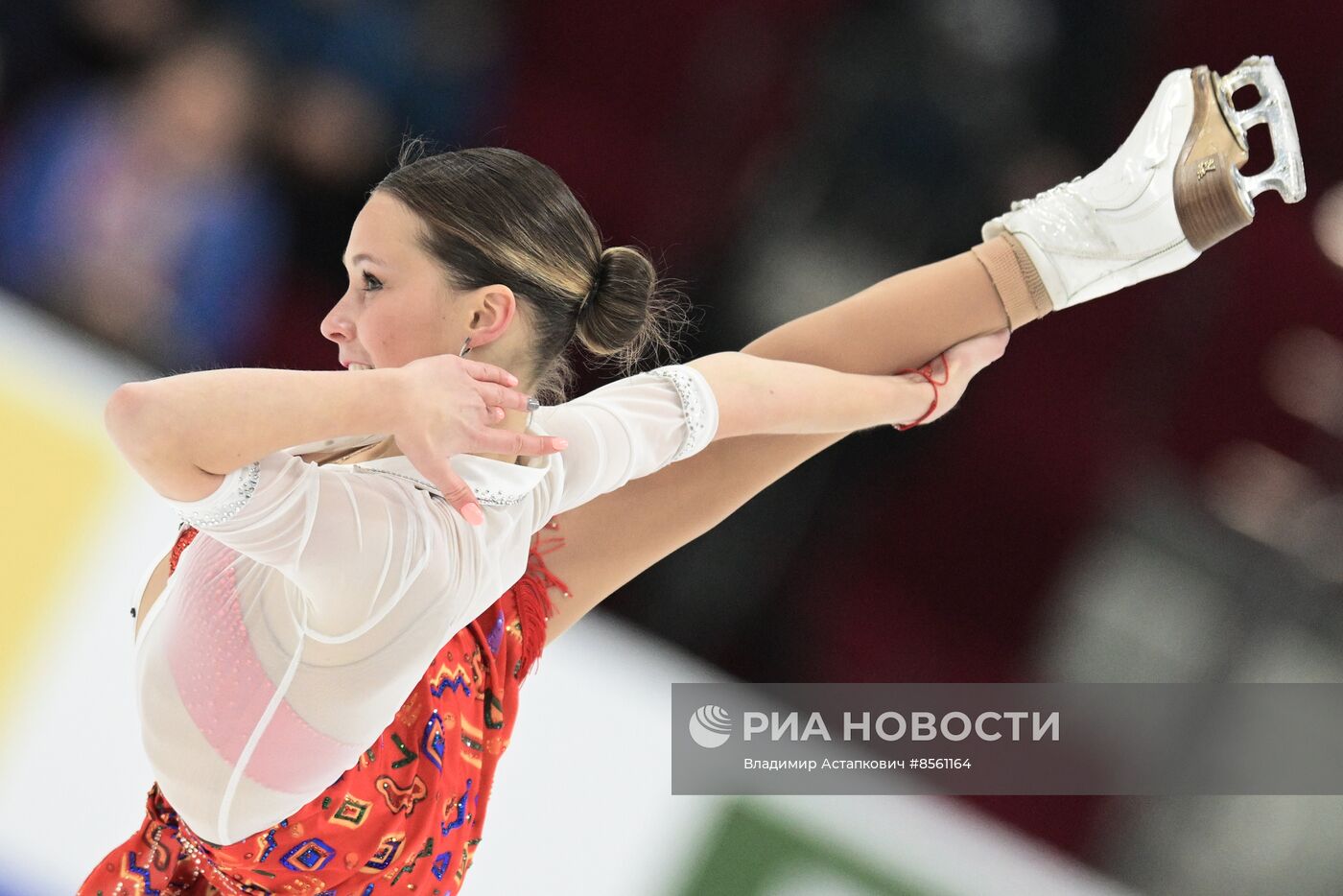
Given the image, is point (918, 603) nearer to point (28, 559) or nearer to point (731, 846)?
point (731, 846)

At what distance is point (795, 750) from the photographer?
2.93 meters

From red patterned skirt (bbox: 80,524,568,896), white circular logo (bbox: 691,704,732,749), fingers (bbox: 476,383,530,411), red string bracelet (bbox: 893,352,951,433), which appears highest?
red string bracelet (bbox: 893,352,951,433)

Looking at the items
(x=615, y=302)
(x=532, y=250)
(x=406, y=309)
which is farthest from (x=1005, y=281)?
(x=406, y=309)

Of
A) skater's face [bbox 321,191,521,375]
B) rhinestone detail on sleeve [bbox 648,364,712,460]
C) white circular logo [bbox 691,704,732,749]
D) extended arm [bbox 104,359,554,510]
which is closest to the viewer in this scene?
extended arm [bbox 104,359,554,510]

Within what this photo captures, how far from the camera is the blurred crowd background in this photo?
8.72 ft

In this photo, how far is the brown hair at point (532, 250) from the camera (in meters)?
1.66

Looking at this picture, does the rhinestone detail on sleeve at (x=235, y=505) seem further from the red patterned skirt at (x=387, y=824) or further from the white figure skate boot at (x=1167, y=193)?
the white figure skate boot at (x=1167, y=193)

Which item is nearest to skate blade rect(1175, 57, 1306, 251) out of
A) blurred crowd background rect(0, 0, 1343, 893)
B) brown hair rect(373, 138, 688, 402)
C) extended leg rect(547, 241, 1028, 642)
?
extended leg rect(547, 241, 1028, 642)

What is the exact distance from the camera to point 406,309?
1.60 meters

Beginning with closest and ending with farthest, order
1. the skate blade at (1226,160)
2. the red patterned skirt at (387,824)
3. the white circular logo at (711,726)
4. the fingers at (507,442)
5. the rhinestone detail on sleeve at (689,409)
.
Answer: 1. the fingers at (507,442)
2. the red patterned skirt at (387,824)
3. the rhinestone detail on sleeve at (689,409)
4. the skate blade at (1226,160)
5. the white circular logo at (711,726)

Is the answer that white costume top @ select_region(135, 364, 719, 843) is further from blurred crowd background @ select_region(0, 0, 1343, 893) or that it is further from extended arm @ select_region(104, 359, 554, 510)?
blurred crowd background @ select_region(0, 0, 1343, 893)

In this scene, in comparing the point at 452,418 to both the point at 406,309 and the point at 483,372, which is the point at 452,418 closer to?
the point at 483,372

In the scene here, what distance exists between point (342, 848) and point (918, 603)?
5.07 feet

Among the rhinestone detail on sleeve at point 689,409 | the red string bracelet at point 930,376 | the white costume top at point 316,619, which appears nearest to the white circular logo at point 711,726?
the red string bracelet at point 930,376
